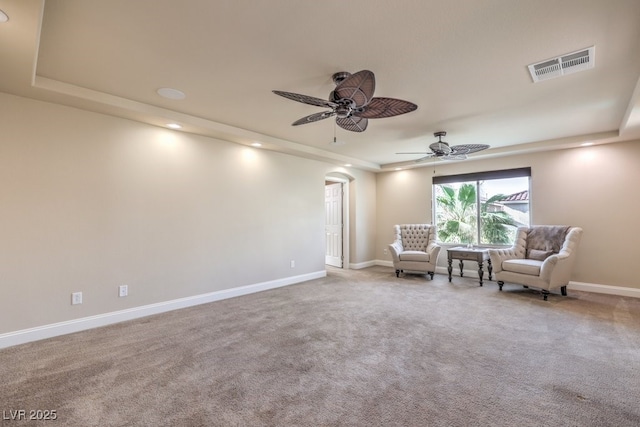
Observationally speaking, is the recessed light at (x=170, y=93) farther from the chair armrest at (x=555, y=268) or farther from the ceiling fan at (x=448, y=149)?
the chair armrest at (x=555, y=268)

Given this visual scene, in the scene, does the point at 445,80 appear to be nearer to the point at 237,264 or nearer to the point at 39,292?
the point at 237,264

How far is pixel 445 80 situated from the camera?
2.80 metres

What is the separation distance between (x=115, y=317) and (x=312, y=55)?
11.8 feet

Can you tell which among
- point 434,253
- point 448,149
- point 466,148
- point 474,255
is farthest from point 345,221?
point 466,148

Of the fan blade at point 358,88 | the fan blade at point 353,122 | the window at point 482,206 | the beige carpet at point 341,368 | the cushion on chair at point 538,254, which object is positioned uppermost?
the fan blade at point 353,122

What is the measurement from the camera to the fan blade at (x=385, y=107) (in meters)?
2.46

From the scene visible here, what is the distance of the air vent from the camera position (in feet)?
7.73

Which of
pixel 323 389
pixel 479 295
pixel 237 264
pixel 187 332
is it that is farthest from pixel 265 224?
pixel 479 295

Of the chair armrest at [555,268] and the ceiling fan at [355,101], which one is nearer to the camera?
the ceiling fan at [355,101]

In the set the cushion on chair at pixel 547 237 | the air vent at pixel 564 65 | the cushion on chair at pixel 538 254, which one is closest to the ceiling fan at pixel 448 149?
the air vent at pixel 564 65

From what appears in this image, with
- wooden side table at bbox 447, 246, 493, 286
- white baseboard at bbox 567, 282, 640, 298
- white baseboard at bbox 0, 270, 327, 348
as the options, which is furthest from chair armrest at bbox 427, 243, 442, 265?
white baseboard at bbox 0, 270, 327, 348

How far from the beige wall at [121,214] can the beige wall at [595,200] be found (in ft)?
15.7

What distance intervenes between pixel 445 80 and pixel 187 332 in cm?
373

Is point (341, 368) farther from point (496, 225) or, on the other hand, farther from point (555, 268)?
point (496, 225)
